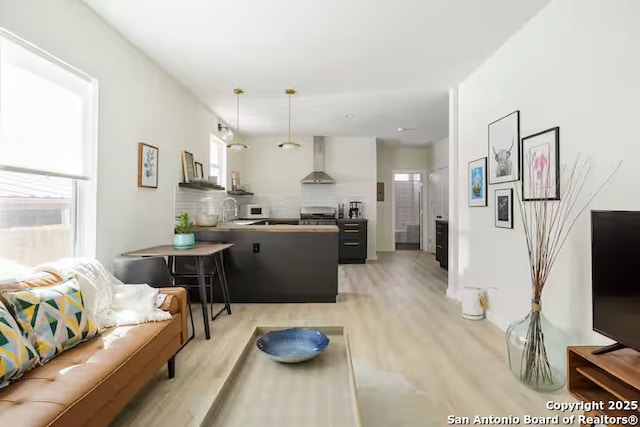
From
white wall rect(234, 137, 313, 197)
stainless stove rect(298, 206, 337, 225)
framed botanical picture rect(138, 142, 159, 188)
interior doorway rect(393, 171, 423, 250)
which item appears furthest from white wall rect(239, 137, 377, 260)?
framed botanical picture rect(138, 142, 159, 188)

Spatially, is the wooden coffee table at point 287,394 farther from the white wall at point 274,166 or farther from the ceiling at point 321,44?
the white wall at point 274,166

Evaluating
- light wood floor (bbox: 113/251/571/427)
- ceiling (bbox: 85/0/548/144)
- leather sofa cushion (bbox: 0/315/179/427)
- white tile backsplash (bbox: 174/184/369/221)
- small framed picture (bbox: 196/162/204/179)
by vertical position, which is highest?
ceiling (bbox: 85/0/548/144)

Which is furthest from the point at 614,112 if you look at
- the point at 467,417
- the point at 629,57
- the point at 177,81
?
the point at 177,81

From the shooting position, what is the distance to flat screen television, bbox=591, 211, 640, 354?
5.15 feet

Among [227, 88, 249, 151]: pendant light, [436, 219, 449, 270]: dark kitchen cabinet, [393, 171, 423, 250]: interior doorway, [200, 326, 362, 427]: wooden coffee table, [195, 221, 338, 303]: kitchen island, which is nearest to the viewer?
[200, 326, 362, 427]: wooden coffee table

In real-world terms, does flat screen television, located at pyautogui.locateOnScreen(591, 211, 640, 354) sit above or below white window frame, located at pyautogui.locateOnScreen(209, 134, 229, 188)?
below

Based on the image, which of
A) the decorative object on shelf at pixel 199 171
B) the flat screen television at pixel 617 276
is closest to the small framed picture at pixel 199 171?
the decorative object on shelf at pixel 199 171

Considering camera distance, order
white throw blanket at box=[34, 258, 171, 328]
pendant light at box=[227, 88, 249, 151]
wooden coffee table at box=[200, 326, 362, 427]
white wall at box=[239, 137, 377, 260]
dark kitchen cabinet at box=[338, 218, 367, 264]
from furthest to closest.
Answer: white wall at box=[239, 137, 377, 260] → dark kitchen cabinet at box=[338, 218, 367, 264] → pendant light at box=[227, 88, 249, 151] → white throw blanket at box=[34, 258, 171, 328] → wooden coffee table at box=[200, 326, 362, 427]

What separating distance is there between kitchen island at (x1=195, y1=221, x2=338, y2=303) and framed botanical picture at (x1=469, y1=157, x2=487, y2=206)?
5.27ft

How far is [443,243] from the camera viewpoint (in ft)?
20.1

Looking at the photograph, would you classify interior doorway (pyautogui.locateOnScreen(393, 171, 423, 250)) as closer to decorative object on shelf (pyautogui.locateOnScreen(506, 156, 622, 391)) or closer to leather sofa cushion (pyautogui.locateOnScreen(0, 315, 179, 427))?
decorative object on shelf (pyautogui.locateOnScreen(506, 156, 622, 391))

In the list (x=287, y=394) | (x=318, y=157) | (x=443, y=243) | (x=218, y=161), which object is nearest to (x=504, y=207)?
(x=287, y=394)

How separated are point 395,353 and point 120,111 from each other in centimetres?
305

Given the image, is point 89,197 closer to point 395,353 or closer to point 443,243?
point 395,353
